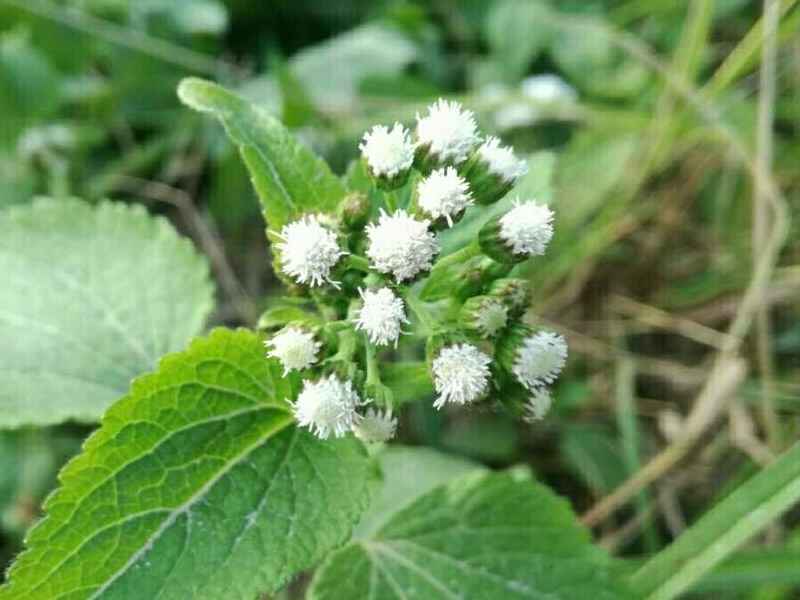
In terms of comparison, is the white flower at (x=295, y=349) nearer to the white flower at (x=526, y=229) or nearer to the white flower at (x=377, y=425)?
the white flower at (x=377, y=425)

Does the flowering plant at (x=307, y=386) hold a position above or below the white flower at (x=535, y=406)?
above

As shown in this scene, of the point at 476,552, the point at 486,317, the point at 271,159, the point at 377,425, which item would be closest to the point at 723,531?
the point at 476,552

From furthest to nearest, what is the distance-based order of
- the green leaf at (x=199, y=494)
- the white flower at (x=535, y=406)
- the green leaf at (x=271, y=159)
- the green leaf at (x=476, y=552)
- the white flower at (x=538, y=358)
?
the green leaf at (x=476, y=552) → the green leaf at (x=271, y=159) → the white flower at (x=535, y=406) → the white flower at (x=538, y=358) → the green leaf at (x=199, y=494)

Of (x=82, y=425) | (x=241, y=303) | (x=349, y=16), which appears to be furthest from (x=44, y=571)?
(x=349, y=16)

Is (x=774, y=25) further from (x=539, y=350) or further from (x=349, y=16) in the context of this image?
(x=349, y=16)

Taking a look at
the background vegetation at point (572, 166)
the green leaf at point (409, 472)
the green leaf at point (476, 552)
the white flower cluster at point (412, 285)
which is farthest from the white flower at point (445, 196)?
the background vegetation at point (572, 166)

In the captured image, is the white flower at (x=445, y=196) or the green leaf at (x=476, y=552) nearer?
the white flower at (x=445, y=196)

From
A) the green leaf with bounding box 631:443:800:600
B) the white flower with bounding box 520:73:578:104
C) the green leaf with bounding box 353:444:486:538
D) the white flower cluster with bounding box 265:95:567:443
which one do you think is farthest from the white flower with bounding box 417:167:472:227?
the white flower with bounding box 520:73:578:104
